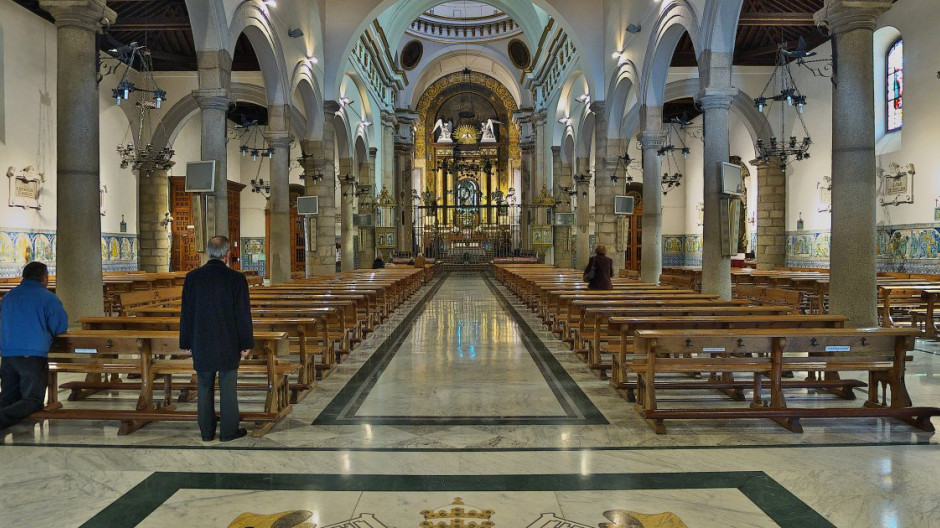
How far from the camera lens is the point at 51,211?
1449cm

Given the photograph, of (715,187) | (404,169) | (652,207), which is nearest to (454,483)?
(715,187)

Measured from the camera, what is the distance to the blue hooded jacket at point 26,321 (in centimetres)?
448

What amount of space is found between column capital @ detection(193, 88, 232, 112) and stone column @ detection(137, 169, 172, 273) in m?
9.88

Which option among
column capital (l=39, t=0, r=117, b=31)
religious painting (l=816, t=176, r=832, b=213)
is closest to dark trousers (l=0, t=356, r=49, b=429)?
column capital (l=39, t=0, r=117, b=31)

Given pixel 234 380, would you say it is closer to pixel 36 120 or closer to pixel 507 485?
A: pixel 507 485

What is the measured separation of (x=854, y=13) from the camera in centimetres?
675

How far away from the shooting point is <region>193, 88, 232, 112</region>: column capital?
10711 millimetres

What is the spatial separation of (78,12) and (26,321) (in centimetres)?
413

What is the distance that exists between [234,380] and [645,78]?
1218 cm

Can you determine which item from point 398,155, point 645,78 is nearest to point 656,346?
point 645,78

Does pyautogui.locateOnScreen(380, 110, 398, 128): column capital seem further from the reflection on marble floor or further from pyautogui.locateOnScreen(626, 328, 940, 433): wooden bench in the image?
the reflection on marble floor

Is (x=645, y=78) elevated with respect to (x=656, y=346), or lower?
elevated

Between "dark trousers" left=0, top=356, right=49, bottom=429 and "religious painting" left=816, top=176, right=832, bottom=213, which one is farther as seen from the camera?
"religious painting" left=816, top=176, right=832, bottom=213

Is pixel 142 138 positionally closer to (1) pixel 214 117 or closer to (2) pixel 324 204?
(2) pixel 324 204
